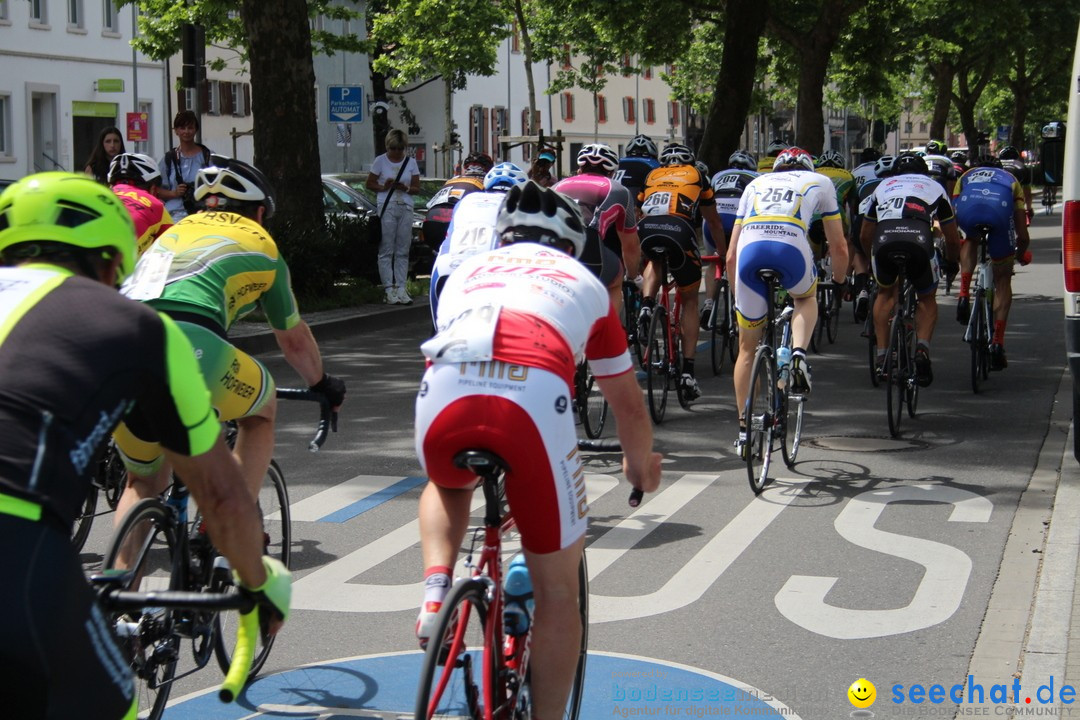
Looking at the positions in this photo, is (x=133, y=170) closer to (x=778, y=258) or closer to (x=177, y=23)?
(x=778, y=258)

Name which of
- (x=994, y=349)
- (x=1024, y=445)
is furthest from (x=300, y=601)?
(x=994, y=349)

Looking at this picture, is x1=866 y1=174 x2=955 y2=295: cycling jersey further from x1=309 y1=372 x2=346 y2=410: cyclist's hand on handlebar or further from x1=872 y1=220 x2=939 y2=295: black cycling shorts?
x1=309 y1=372 x2=346 y2=410: cyclist's hand on handlebar

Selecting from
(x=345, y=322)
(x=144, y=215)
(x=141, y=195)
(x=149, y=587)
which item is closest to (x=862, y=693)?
(x=149, y=587)

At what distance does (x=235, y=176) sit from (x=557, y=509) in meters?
2.23

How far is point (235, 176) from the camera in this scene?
5.33 m

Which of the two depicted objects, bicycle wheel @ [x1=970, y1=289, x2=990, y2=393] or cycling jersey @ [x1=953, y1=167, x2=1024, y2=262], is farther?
cycling jersey @ [x1=953, y1=167, x2=1024, y2=262]

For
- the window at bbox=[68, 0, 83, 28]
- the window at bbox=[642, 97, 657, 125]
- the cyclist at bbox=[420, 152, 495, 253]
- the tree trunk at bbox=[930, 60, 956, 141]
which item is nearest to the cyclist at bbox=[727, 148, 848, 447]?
the cyclist at bbox=[420, 152, 495, 253]

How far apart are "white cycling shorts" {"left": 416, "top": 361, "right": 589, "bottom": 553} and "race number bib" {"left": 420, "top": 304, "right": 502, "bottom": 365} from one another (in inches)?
0.9

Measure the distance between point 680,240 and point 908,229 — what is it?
1.73 metres

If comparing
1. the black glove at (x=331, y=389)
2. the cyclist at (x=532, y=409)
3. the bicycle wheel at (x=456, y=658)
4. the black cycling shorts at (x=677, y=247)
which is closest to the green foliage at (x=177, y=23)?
the black cycling shorts at (x=677, y=247)

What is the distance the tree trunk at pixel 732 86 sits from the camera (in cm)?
2802

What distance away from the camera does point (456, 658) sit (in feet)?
11.4

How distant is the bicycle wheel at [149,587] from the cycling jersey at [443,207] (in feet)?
23.9

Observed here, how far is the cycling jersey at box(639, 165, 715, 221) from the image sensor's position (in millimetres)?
11719
